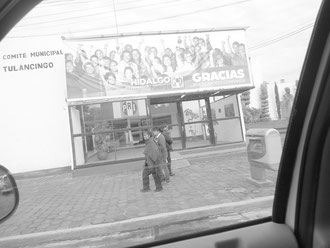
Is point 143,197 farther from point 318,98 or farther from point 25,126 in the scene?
point 25,126

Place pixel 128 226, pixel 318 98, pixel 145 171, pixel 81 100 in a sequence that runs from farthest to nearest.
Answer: pixel 81 100
pixel 145 171
pixel 128 226
pixel 318 98

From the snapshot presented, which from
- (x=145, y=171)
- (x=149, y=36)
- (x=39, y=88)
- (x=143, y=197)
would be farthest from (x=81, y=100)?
(x=143, y=197)

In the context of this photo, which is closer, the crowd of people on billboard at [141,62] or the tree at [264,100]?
the tree at [264,100]

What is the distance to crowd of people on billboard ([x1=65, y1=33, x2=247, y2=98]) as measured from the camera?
13352mm

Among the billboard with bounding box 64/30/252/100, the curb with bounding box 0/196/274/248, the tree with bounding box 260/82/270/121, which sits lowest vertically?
the curb with bounding box 0/196/274/248

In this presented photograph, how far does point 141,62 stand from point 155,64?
1.78 ft

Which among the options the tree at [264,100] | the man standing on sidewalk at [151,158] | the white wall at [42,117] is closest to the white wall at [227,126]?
the white wall at [42,117]

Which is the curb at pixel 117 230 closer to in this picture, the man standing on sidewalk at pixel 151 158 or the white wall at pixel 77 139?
the man standing on sidewalk at pixel 151 158

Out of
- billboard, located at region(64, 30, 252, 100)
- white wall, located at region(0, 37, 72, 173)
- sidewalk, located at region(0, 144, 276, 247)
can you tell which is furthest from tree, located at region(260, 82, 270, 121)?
white wall, located at region(0, 37, 72, 173)

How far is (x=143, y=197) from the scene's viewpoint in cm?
659

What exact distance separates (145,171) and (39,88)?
7843mm

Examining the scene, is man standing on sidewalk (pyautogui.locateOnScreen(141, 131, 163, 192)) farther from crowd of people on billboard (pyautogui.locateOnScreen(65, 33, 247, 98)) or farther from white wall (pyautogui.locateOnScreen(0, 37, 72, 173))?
white wall (pyautogui.locateOnScreen(0, 37, 72, 173))

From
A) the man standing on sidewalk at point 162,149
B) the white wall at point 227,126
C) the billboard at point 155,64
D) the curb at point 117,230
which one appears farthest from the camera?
the white wall at point 227,126

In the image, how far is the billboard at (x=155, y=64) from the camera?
13.3 metres
